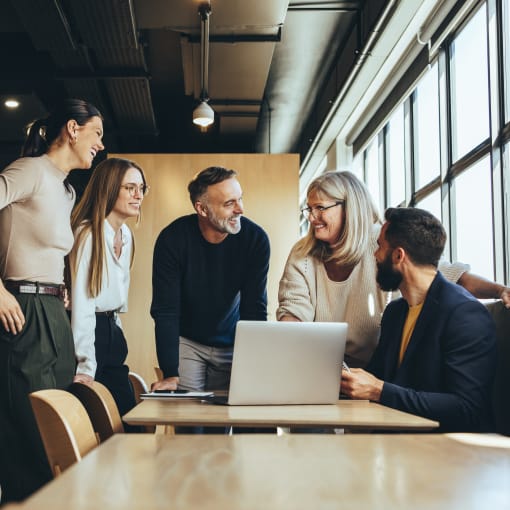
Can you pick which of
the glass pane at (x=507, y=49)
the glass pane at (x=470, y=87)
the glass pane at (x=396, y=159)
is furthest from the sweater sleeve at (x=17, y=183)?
the glass pane at (x=396, y=159)

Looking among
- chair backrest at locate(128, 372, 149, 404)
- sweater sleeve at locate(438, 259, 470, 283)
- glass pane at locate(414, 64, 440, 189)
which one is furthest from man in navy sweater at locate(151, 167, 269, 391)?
glass pane at locate(414, 64, 440, 189)

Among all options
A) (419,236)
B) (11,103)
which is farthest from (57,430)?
(11,103)

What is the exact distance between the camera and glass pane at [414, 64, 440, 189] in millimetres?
5402

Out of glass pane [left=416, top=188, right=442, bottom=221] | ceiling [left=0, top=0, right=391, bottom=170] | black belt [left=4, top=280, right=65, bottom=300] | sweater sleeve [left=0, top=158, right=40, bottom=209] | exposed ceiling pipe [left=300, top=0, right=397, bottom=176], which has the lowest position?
black belt [left=4, top=280, right=65, bottom=300]

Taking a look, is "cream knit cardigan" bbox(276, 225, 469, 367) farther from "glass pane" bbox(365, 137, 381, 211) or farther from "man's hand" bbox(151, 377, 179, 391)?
"glass pane" bbox(365, 137, 381, 211)

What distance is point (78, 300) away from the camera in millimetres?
2740

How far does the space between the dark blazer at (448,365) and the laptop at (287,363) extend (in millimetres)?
243

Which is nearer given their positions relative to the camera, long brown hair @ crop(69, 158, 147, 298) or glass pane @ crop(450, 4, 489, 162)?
long brown hair @ crop(69, 158, 147, 298)

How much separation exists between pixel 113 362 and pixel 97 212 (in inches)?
25.6

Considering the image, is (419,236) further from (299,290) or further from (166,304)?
(166,304)

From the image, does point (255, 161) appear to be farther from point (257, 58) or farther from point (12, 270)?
point (12, 270)

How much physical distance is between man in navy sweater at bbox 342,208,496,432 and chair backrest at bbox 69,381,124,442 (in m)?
0.71

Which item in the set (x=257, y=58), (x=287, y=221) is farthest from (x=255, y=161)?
(x=257, y=58)

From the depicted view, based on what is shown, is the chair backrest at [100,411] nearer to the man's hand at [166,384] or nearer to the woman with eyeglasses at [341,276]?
the man's hand at [166,384]
